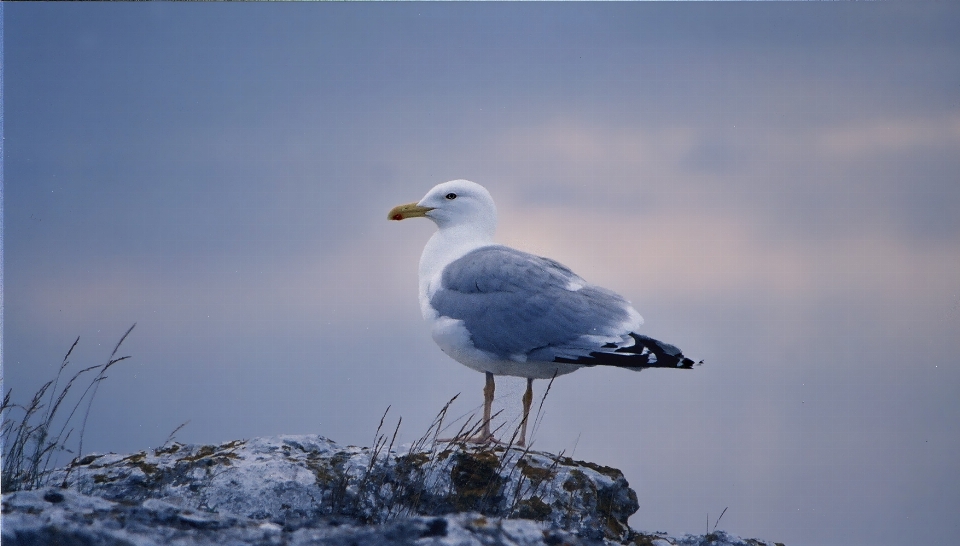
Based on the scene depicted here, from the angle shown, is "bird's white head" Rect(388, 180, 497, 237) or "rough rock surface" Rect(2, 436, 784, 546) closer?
"rough rock surface" Rect(2, 436, 784, 546)

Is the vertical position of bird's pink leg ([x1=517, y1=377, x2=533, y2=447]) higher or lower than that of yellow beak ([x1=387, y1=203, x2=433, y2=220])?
lower

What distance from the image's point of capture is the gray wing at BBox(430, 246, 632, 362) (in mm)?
6671

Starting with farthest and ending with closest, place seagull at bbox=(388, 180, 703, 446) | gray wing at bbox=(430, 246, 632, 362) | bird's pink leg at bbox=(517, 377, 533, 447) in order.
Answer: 1. bird's pink leg at bbox=(517, 377, 533, 447)
2. gray wing at bbox=(430, 246, 632, 362)
3. seagull at bbox=(388, 180, 703, 446)

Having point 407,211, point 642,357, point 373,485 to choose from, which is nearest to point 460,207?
point 407,211

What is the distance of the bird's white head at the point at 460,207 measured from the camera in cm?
794

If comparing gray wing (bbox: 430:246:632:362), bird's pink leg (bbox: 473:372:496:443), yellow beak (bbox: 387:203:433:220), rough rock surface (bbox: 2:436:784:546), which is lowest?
rough rock surface (bbox: 2:436:784:546)

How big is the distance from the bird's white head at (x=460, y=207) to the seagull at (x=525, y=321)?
302 millimetres

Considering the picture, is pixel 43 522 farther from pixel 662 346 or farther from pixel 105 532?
pixel 662 346

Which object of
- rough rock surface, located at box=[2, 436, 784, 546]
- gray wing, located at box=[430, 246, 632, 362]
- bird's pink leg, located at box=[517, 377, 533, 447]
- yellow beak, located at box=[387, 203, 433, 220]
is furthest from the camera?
yellow beak, located at box=[387, 203, 433, 220]

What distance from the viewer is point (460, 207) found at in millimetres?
7945

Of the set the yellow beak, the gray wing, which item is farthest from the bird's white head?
the gray wing

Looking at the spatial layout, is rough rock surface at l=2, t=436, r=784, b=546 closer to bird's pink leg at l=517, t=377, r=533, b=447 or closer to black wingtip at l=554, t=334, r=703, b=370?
bird's pink leg at l=517, t=377, r=533, b=447

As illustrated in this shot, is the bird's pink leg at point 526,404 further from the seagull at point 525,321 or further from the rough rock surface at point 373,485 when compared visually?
the rough rock surface at point 373,485

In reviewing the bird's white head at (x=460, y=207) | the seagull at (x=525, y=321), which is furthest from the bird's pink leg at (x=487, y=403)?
the bird's white head at (x=460, y=207)
